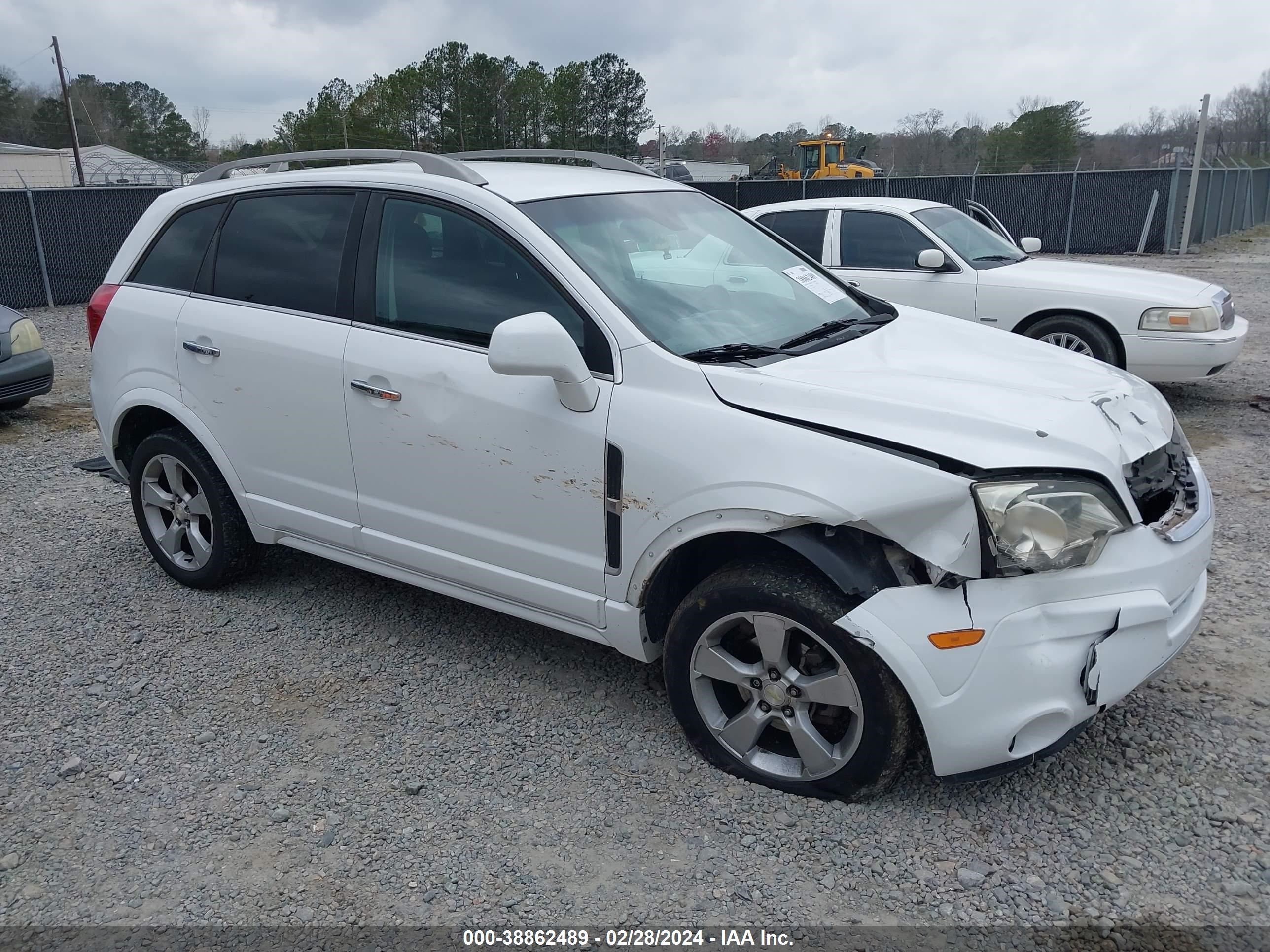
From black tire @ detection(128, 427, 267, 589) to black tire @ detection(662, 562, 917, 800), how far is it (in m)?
2.27

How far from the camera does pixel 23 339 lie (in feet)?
25.8

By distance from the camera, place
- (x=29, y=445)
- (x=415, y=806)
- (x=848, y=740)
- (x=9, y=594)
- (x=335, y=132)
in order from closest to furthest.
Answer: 1. (x=848, y=740)
2. (x=415, y=806)
3. (x=9, y=594)
4. (x=29, y=445)
5. (x=335, y=132)

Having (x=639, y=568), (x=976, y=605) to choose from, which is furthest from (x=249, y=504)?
(x=976, y=605)

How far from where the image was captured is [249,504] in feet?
13.5

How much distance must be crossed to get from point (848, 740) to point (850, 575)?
53 cm

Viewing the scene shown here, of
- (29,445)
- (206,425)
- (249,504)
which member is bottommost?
(29,445)

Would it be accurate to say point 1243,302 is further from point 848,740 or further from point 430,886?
point 430,886

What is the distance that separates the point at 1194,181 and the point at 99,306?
21.8 m

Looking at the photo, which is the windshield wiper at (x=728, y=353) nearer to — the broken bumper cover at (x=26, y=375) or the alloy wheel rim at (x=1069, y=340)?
the alloy wheel rim at (x=1069, y=340)

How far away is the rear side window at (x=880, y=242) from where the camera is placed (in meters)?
8.04

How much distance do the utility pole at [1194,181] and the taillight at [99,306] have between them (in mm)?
21192

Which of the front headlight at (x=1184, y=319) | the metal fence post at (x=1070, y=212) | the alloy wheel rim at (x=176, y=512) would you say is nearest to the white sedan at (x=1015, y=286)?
the front headlight at (x=1184, y=319)

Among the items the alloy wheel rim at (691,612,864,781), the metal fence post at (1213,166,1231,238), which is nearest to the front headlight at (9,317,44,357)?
the alloy wheel rim at (691,612,864,781)

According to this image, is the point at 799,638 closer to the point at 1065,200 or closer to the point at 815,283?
the point at 815,283
